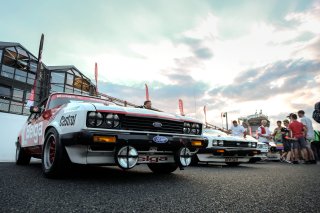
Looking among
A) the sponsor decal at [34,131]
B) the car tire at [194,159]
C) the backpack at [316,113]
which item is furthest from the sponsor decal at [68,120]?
the car tire at [194,159]

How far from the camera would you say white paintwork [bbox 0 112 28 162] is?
885 cm

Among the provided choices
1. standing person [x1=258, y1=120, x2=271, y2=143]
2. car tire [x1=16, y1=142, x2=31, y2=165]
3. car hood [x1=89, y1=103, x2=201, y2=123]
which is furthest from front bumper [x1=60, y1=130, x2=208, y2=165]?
standing person [x1=258, y1=120, x2=271, y2=143]

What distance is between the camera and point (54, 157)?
10.6 feet

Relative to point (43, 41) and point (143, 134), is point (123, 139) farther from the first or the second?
point (43, 41)

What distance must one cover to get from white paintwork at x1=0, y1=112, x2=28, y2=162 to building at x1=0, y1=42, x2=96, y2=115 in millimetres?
9499

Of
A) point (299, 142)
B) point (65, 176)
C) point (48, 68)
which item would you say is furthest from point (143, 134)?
point (48, 68)

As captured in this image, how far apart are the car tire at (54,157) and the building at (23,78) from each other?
15.8 m

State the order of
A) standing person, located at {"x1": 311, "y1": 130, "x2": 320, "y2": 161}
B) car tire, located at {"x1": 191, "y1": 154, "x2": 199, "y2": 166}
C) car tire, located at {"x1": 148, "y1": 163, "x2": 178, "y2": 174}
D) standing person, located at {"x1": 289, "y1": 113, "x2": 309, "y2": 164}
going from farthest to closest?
standing person, located at {"x1": 311, "y1": 130, "x2": 320, "y2": 161} → standing person, located at {"x1": 289, "y1": 113, "x2": 309, "y2": 164} → car tire, located at {"x1": 191, "y1": 154, "x2": 199, "y2": 166} → car tire, located at {"x1": 148, "y1": 163, "x2": 178, "y2": 174}

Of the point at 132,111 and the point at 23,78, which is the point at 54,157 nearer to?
the point at 132,111

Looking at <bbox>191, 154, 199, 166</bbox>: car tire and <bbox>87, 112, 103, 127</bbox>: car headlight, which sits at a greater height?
A: <bbox>87, 112, 103, 127</bbox>: car headlight

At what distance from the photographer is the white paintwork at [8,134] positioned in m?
8.85

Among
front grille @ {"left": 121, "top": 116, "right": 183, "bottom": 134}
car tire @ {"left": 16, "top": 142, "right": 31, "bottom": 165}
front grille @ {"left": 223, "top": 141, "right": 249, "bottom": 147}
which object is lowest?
car tire @ {"left": 16, "top": 142, "right": 31, "bottom": 165}

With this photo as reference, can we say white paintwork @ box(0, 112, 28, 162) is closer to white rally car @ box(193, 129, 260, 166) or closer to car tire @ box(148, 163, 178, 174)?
white rally car @ box(193, 129, 260, 166)

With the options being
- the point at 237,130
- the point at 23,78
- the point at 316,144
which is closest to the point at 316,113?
the point at 237,130
